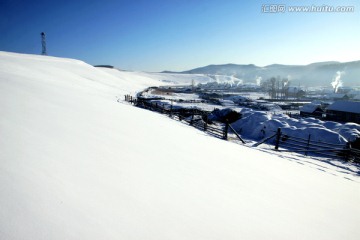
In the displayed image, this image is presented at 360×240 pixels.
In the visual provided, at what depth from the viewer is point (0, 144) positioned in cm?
319

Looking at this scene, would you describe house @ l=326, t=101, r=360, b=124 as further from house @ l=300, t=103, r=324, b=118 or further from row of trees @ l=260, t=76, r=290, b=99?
row of trees @ l=260, t=76, r=290, b=99

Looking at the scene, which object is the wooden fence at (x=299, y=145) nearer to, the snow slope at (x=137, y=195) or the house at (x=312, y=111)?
the snow slope at (x=137, y=195)

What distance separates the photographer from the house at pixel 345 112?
115 ft

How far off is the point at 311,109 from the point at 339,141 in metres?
26.9

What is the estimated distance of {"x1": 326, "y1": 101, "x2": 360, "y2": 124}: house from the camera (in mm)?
35188

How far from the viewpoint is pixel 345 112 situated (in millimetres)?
36688

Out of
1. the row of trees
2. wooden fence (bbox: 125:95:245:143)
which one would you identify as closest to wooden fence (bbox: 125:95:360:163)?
wooden fence (bbox: 125:95:245:143)

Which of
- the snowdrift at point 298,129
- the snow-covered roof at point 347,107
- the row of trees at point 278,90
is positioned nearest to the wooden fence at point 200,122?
the snowdrift at point 298,129

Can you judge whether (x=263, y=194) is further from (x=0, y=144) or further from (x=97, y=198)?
(x=0, y=144)

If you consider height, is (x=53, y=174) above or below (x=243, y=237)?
above

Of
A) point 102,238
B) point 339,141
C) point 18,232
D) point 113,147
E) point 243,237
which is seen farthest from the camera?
point 339,141

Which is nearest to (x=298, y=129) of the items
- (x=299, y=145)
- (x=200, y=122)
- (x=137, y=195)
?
(x=299, y=145)

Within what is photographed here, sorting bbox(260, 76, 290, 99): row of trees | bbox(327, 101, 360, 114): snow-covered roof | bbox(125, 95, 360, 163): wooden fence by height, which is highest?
bbox(260, 76, 290, 99): row of trees

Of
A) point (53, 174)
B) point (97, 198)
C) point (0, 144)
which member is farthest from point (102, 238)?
point (0, 144)
